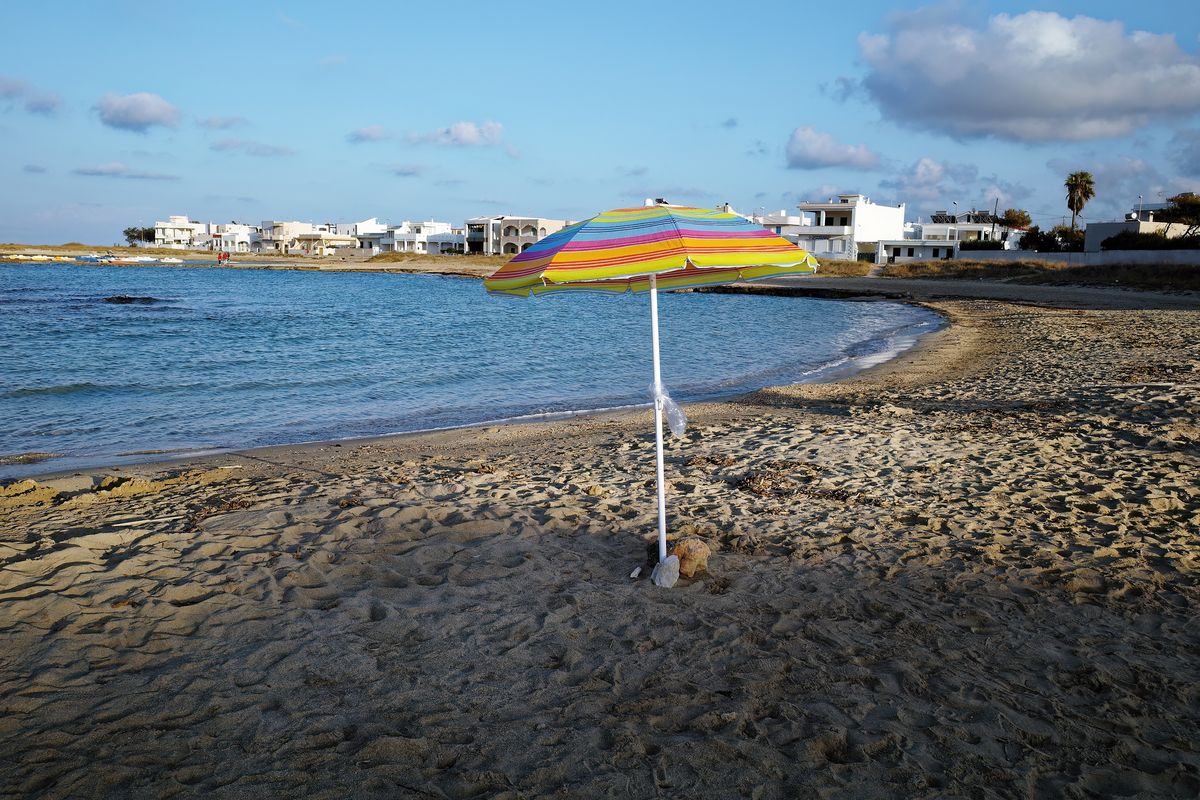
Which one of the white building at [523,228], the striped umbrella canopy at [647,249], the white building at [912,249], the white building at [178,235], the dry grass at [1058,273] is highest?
the white building at [178,235]

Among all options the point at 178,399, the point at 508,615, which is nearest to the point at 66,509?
the point at 508,615

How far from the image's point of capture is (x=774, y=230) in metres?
39.5

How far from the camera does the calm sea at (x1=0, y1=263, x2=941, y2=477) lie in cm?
1298

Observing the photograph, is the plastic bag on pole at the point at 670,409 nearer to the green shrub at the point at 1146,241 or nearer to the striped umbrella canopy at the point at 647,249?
the striped umbrella canopy at the point at 647,249

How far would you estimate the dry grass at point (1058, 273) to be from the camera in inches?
1625

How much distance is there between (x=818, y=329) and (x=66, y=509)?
96.8 ft

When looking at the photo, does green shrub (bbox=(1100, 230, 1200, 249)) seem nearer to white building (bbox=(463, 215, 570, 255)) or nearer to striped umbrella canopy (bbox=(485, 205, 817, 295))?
striped umbrella canopy (bbox=(485, 205, 817, 295))

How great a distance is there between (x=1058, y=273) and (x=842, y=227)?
39.9 meters

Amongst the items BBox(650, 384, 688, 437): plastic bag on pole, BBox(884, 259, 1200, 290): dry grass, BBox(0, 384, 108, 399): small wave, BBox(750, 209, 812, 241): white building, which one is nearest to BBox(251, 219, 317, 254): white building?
BBox(750, 209, 812, 241): white building

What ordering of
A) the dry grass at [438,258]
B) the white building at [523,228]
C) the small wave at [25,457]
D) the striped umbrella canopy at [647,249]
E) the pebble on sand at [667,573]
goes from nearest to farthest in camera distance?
1. the striped umbrella canopy at [647,249]
2. the pebble on sand at [667,573]
3. the small wave at [25,457]
4. the dry grass at [438,258]
5. the white building at [523,228]

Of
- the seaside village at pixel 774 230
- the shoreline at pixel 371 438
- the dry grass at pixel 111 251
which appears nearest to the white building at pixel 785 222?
the seaside village at pixel 774 230

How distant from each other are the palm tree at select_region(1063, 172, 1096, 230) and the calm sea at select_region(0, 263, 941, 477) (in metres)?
46.1

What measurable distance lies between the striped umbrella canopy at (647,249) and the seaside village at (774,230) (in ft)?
116

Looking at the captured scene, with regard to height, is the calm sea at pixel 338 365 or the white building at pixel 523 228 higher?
the white building at pixel 523 228
